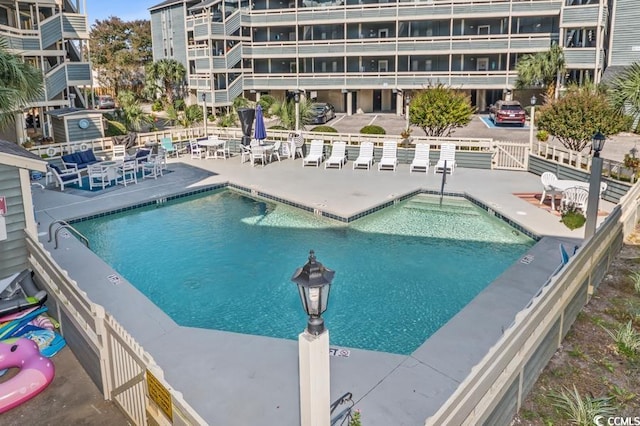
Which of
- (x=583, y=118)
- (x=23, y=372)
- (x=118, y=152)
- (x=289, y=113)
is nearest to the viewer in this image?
(x=23, y=372)

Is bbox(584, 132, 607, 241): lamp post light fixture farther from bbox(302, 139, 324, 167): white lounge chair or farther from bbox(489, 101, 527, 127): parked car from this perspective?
bbox(489, 101, 527, 127): parked car

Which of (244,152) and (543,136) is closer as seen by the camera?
(543,136)

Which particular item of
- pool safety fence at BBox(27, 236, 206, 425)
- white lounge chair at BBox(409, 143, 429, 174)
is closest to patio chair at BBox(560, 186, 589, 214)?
white lounge chair at BBox(409, 143, 429, 174)

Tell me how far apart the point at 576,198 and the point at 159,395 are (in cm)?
1118

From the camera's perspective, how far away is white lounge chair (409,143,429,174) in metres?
18.8

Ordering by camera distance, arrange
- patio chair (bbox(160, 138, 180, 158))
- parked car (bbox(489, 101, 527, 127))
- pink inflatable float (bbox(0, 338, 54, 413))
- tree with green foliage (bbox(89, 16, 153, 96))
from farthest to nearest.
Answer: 1. tree with green foliage (bbox(89, 16, 153, 96))
2. parked car (bbox(489, 101, 527, 127))
3. patio chair (bbox(160, 138, 180, 158))
4. pink inflatable float (bbox(0, 338, 54, 413))

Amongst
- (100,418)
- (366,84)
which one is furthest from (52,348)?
(366,84)

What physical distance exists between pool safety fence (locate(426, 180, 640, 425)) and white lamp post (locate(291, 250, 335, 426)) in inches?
31.7

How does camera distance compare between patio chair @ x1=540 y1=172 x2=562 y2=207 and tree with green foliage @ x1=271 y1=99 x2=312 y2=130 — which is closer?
patio chair @ x1=540 y1=172 x2=562 y2=207

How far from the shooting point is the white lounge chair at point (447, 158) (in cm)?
1856

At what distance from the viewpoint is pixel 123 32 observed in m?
60.1

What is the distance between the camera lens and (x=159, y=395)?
181 inches

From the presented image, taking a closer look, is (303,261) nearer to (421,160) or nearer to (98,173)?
(421,160)

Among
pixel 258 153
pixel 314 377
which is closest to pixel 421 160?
pixel 258 153
